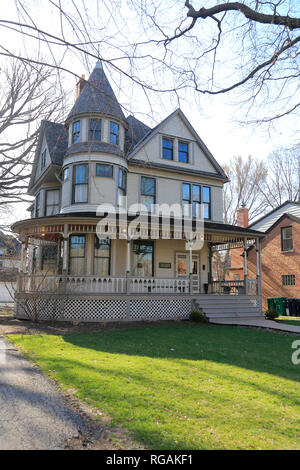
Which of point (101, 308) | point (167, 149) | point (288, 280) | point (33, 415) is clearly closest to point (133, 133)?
point (33, 415)

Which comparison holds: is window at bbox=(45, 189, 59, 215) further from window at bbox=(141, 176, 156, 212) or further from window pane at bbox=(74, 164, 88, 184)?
window at bbox=(141, 176, 156, 212)

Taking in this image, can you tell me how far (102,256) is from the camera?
52.3 ft

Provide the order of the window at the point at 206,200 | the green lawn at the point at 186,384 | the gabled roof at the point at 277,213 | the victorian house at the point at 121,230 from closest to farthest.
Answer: the green lawn at the point at 186,384
the victorian house at the point at 121,230
the window at the point at 206,200
the gabled roof at the point at 277,213

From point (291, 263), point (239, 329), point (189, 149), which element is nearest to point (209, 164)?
point (189, 149)

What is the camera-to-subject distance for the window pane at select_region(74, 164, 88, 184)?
1614 centimetres

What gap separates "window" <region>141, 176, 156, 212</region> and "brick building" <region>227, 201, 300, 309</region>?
8.76 m

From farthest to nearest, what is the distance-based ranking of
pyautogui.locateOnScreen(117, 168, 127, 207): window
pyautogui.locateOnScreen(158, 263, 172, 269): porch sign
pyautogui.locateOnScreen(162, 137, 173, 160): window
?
pyautogui.locateOnScreen(162, 137, 173, 160): window → pyautogui.locateOnScreen(158, 263, 172, 269): porch sign → pyautogui.locateOnScreen(117, 168, 127, 207): window

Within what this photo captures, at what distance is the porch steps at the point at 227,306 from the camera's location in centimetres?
1498

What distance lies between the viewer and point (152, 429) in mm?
3838

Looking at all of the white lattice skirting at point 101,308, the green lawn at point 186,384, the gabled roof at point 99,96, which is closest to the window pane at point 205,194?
the white lattice skirting at point 101,308

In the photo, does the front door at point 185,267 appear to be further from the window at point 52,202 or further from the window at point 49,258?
the window at point 52,202

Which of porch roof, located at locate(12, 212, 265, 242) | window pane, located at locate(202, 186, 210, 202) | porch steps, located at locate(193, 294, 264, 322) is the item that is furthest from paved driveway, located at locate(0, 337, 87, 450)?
window pane, located at locate(202, 186, 210, 202)

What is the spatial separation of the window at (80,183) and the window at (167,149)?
497 cm

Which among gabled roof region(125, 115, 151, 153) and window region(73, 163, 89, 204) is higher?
window region(73, 163, 89, 204)
